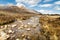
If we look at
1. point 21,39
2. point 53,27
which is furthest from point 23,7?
point 21,39

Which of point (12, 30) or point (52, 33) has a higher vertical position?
point (12, 30)

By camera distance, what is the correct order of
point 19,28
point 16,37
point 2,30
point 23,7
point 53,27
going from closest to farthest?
point 16,37 → point 2,30 → point 19,28 → point 53,27 → point 23,7

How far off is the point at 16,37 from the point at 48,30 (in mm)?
3637

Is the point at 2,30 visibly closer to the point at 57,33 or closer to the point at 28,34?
the point at 28,34

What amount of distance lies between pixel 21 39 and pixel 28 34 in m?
0.90

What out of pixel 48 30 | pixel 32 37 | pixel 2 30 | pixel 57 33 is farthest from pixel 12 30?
pixel 57 33

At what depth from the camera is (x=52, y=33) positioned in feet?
42.1

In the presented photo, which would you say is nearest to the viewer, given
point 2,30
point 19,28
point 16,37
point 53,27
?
point 16,37

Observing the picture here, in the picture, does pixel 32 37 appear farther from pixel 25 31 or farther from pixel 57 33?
pixel 57 33

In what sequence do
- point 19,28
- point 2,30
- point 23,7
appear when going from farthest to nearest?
point 23,7 → point 19,28 → point 2,30

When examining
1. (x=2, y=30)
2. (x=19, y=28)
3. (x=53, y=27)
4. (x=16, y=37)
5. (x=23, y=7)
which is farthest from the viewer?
(x=23, y=7)

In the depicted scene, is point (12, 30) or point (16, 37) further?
point (12, 30)

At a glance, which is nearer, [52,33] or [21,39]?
[21,39]

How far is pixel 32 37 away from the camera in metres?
11.3
